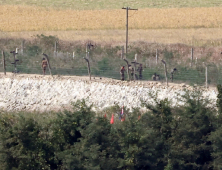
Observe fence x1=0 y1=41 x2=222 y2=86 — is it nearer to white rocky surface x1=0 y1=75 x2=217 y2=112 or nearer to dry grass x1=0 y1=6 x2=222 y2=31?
white rocky surface x1=0 y1=75 x2=217 y2=112

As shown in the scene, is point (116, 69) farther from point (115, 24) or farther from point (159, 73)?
point (115, 24)

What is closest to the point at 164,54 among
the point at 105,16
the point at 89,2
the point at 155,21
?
the point at 155,21

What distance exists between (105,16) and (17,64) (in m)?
30.1

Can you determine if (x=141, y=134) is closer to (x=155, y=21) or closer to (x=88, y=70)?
(x=88, y=70)

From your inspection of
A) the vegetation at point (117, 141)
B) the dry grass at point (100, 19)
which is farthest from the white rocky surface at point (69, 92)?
the dry grass at point (100, 19)

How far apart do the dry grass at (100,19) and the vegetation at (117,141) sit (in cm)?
3381

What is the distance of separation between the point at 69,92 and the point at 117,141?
8702 mm

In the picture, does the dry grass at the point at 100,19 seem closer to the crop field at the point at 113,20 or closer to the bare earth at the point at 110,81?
the crop field at the point at 113,20

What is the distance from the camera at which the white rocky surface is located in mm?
24391

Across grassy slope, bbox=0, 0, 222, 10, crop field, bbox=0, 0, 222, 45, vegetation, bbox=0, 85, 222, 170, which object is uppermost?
grassy slope, bbox=0, 0, 222, 10

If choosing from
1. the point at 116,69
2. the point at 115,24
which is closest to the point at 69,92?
the point at 116,69

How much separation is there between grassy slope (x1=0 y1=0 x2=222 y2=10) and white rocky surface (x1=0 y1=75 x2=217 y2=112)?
1474 inches

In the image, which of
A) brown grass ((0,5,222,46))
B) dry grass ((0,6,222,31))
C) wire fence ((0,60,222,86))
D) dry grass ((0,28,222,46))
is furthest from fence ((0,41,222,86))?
dry grass ((0,6,222,31))

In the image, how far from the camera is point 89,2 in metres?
67.2
